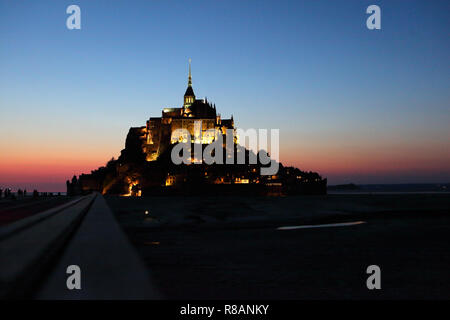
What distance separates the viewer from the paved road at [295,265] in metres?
6.75

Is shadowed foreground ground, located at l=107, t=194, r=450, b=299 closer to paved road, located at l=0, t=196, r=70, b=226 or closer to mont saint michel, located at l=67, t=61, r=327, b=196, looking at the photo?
paved road, located at l=0, t=196, r=70, b=226

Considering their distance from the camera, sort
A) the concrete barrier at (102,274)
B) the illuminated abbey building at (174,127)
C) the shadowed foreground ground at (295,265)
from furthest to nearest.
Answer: the illuminated abbey building at (174,127), the shadowed foreground ground at (295,265), the concrete barrier at (102,274)

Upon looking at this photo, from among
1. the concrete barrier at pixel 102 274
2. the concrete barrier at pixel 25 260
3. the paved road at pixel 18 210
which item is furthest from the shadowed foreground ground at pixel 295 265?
the paved road at pixel 18 210

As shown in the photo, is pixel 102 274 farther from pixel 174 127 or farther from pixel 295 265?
pixel 174 127

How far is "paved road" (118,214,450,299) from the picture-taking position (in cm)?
675

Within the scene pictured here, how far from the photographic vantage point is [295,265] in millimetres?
9227

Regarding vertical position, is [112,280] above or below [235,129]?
below

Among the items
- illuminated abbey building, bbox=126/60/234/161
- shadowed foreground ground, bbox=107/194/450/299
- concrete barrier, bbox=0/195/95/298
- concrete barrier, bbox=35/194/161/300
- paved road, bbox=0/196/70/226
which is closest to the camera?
concrete barrier, bbox=0/195/95/298

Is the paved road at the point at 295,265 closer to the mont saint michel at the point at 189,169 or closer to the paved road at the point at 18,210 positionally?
the paved road at the point at 18,210

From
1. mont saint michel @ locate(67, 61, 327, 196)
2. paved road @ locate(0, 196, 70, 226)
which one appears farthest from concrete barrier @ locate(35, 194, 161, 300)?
mont saint michel @ locate(67, 61, 327, 196)
